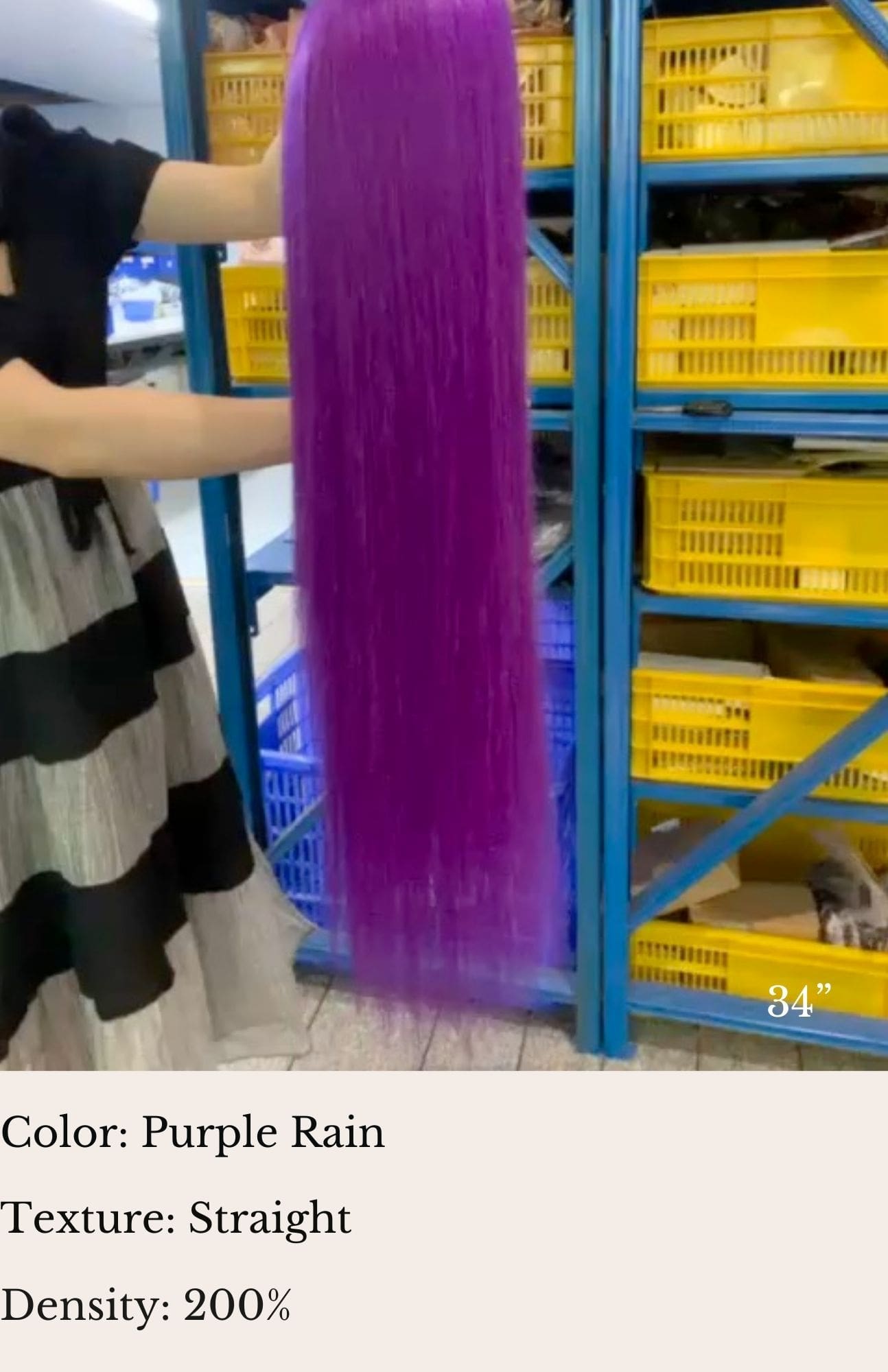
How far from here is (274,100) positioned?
128 cm

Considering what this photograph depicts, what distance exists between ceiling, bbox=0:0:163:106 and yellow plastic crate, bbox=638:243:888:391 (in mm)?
2554

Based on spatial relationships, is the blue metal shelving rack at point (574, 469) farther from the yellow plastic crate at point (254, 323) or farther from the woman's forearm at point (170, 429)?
the woman's forearm at point (170, 429)

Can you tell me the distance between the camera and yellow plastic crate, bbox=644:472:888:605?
128 centimetres

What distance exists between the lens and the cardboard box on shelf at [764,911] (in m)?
1.54

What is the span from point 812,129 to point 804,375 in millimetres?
232

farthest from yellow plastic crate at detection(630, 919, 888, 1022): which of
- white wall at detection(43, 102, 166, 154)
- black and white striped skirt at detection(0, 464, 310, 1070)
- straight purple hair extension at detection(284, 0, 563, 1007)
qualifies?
white wall at detection(43, 102, 166, 154)

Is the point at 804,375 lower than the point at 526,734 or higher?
higher

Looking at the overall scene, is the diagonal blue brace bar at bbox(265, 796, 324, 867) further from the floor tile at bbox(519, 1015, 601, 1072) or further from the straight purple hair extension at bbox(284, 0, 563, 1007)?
the straight purple hair extension at bbox(284, 0, 563, 1007)

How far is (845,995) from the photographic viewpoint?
4.95ft

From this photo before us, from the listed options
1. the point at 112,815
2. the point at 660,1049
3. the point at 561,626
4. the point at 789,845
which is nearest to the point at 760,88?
the point at 561,626

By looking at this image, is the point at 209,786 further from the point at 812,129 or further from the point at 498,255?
the point at 812,129

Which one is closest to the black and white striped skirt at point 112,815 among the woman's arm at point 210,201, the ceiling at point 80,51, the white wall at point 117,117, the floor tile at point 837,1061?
the woman's arm at point 210,201
